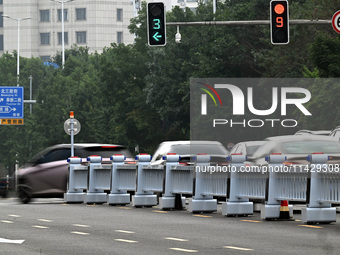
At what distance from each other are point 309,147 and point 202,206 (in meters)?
2.53

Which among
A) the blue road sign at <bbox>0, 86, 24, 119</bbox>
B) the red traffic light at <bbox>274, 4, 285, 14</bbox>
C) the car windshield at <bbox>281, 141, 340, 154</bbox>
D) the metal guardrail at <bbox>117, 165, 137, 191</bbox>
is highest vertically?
the red traffic light at <bbox>274, 4, 285, 14</bbox>

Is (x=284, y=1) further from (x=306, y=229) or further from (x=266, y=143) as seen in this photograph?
(x=306, y=229)

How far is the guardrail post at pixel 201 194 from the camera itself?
2048 centimetres

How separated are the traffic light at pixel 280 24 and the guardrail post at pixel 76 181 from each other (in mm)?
6498

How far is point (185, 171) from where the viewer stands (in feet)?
70.5

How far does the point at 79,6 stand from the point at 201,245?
14532 cm

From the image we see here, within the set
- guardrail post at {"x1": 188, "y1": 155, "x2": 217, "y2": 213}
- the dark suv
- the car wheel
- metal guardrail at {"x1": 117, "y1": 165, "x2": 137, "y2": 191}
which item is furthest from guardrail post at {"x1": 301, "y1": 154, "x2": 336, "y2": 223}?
the car wheel

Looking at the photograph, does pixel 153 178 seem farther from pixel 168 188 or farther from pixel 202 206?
pixel 202 206

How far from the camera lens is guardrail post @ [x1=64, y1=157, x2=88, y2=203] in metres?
26.7

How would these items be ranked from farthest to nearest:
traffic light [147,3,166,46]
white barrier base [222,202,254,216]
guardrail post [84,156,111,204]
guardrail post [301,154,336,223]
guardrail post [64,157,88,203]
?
traffic light [147,3,166,46], guardrail post [64,157,88,203], guardrail post [84,156,111,204], white barrier base [222,202,254,216], guardrail post [301,154,336,223]

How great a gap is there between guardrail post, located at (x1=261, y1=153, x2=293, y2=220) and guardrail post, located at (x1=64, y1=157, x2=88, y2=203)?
9.18 metres

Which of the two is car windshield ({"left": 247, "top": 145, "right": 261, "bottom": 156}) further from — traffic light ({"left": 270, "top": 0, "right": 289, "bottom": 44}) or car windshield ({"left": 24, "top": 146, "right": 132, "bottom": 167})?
car windshield ({"left": 24, "top": 146, "right": 132, "bottom": 167})

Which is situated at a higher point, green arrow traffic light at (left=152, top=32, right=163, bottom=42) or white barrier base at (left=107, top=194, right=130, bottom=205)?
green arrow traffic light at (left=152, top=32, right=163, bottom=42)

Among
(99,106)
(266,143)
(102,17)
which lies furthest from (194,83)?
(102,17)
